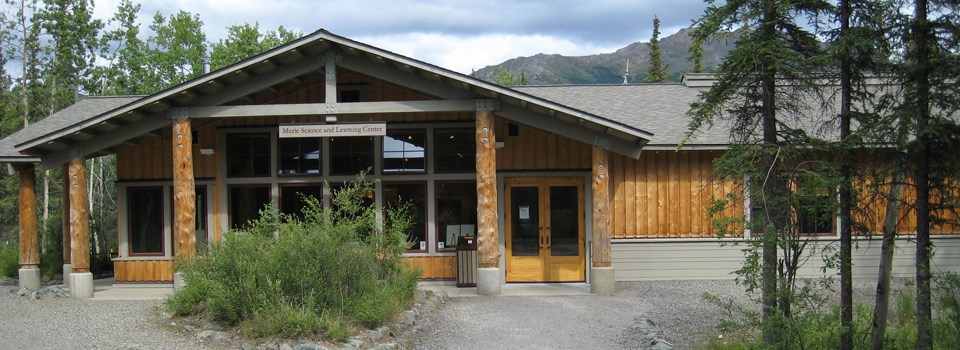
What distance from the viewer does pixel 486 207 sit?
1225cm

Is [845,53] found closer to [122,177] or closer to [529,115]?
[529,115]

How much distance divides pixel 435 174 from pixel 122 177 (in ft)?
21.2

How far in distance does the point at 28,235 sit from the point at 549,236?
10105 mm

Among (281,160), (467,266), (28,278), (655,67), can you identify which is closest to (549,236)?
(467,266)

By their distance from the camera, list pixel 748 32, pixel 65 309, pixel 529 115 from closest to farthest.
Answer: pixel 748 32 < pixel 65 309 < pixel 529 115

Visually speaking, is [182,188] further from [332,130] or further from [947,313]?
[947,313]

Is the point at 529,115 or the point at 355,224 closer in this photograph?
the point at 355,224

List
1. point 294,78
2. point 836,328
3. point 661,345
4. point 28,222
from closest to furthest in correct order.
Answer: point 836,328 → point 661,345 → point 294,78 → point 28,222

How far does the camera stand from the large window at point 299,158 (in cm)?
1430

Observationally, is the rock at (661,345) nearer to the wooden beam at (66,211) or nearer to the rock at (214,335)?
the rock at (214,335)

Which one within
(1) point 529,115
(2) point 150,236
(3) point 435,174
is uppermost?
(1) point 529,115

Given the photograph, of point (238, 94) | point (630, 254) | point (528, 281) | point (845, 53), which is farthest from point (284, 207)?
point (845, 53)

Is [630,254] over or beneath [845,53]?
beneath

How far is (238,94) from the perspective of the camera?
12633 mm
